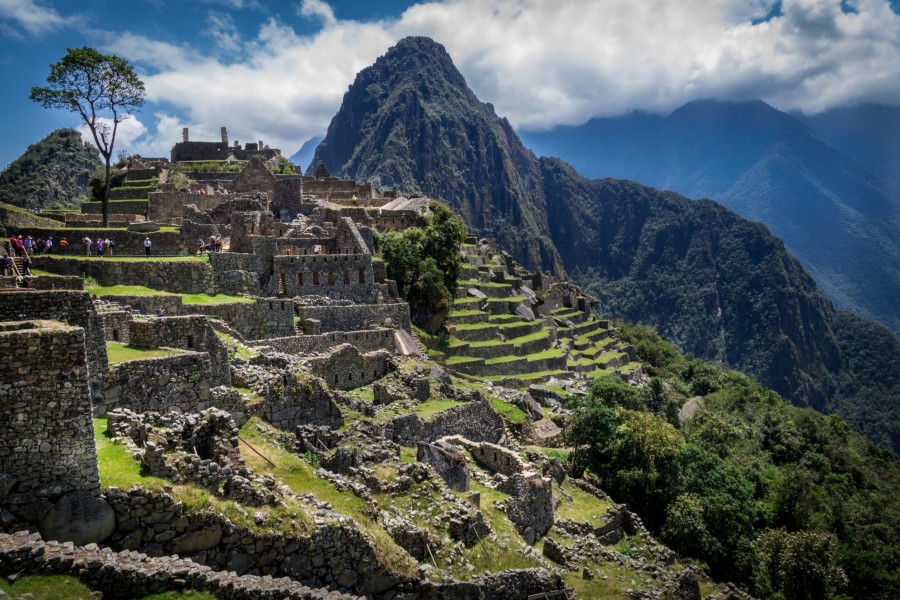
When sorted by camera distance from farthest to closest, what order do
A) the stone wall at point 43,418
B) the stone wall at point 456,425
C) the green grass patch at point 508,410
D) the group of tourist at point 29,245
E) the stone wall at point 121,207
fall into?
the stone wall at point 121,207
the green grass patch at point 508,410
the stone wall at point 456,425
the group of tourist at point 29,245
the stone wall at point 43,418

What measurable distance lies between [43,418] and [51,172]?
72702mm

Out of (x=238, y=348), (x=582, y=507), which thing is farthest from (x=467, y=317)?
(x=238, y=348)

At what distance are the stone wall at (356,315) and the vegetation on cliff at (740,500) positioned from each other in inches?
392

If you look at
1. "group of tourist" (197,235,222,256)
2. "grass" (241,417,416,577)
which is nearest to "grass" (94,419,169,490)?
"grass" (241,417,416,577)

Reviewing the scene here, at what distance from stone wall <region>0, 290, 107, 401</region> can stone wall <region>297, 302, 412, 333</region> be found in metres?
14.3

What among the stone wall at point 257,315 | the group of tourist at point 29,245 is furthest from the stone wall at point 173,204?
the stone wall at point 257,315

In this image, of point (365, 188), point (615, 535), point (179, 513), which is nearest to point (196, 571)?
point (179, 513)

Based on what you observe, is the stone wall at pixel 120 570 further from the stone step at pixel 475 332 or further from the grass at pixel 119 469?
the stone step at pixel 475 332

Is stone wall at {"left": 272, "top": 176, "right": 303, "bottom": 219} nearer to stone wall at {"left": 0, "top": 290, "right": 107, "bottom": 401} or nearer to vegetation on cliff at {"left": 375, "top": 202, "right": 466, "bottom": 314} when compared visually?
vegetation on cliff at {"left": 375, "top": 202, "right": 466, "bottom": 314}

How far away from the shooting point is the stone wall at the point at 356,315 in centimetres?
2688

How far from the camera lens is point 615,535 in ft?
77.9

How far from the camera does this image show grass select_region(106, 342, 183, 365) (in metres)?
13.2

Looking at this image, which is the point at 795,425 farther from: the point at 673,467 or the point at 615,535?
the point at 615,535

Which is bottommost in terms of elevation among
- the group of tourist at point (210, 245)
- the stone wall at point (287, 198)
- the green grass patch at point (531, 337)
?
the green grass patch at point (531, 337)
